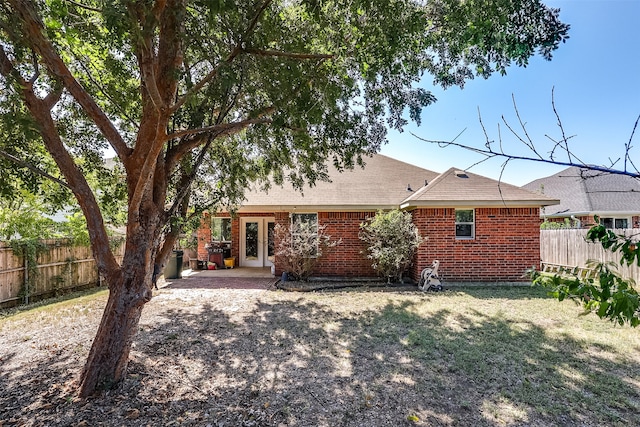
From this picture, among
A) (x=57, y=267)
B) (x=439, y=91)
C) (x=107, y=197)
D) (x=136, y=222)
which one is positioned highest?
(x=439, y=91)

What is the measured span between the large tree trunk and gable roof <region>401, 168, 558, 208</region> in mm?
8585

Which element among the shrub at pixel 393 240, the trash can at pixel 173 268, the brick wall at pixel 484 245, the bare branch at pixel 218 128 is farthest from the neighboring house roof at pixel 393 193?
the bare branch at pixel 218 128

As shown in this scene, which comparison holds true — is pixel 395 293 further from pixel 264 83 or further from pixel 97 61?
pixel 97 61

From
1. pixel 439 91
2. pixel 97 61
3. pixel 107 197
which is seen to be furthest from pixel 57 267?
pixel 439 91

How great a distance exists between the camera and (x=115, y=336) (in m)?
4.13

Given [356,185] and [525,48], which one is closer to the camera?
[525,48]

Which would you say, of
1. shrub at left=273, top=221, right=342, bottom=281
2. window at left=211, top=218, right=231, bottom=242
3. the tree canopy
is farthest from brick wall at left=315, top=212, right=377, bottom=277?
window at left=211, top=218, right=231, bottom=242

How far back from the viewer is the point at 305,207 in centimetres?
1200

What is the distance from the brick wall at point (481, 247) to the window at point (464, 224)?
0.17 m

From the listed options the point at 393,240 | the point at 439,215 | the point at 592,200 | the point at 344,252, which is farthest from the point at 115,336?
the point at 592,200

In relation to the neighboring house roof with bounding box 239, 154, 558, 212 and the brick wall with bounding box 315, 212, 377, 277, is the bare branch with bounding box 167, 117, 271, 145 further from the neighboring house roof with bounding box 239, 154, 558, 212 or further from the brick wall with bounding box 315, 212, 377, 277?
the brick wall with bounding box 315, 212, 377, 277

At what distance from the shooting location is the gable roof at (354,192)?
12.0 m

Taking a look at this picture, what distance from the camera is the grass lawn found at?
367cm

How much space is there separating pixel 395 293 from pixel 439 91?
19.2 ft
